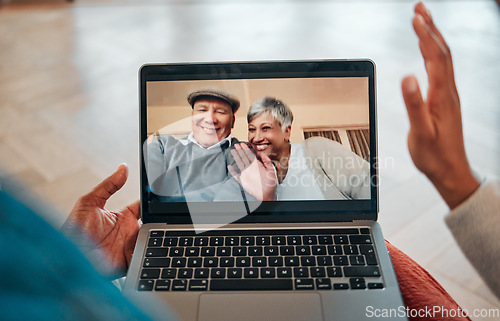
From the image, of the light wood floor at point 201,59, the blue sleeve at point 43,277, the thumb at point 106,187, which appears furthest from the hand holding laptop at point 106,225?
the light wood floor at point 201,59

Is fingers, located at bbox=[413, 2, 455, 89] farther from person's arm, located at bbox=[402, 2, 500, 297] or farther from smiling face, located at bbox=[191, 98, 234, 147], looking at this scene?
smiling face, located at bbox=[191, 98, 234, 147]

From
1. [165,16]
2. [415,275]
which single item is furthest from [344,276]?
[165,16]

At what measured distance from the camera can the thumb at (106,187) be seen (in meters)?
0.77

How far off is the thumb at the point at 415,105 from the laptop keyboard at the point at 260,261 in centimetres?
24

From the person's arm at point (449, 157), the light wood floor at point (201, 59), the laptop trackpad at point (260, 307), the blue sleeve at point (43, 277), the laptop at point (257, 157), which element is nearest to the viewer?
the blue sleeve at point (43, 277)

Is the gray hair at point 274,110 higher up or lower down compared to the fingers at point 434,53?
lower down

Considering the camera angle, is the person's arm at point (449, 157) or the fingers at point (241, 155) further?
the fingers at point (241, 155)

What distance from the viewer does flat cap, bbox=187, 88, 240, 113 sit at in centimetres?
73

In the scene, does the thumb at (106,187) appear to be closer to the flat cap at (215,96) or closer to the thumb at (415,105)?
the flat cap at (215,96)

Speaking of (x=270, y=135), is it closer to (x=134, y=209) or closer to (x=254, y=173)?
(x=254, y=173)

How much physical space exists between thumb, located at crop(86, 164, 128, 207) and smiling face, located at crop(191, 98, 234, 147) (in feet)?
0.50

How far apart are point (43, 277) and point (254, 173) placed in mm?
458

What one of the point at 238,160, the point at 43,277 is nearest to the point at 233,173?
the point at 238,160

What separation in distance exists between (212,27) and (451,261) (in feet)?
5.47
